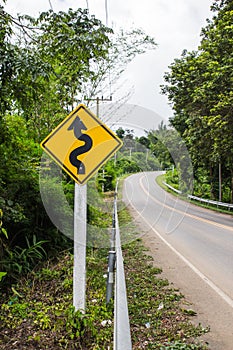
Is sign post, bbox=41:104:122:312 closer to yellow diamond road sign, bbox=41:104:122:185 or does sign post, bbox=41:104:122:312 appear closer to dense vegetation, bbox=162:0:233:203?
yellow diamond road sign, bbox=41:104:122:185

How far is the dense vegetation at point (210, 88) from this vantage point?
1808 cm

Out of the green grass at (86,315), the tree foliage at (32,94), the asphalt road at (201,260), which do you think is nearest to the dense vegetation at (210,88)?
the asphalt road at (201,260)

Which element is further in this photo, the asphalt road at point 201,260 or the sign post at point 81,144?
the asphalt road at point 201,260

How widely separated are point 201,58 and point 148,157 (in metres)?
16.0

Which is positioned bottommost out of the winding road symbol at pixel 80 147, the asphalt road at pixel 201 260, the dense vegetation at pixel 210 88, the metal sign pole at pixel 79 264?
the asphalt road at pixel 201 260

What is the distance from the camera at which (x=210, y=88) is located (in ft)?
63.0

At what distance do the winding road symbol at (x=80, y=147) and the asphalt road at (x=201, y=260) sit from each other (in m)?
2.42

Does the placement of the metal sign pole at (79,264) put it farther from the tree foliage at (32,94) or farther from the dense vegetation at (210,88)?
the dense vegetation at (210,88)

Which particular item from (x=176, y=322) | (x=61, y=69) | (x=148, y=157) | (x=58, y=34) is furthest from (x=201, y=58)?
(x=176, y=322)

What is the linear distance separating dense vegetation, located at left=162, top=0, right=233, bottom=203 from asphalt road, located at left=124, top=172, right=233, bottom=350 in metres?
5.85

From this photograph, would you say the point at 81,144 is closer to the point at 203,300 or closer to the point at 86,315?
the point at 86,315

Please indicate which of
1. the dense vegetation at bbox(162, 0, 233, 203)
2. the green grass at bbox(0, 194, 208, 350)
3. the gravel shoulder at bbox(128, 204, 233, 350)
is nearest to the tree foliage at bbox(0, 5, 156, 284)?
the green grass at bbox(0, 194, 208, 350)

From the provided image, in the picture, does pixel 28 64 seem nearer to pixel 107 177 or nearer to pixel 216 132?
pixel 107 177

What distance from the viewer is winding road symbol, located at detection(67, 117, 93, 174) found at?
13.4 ft
